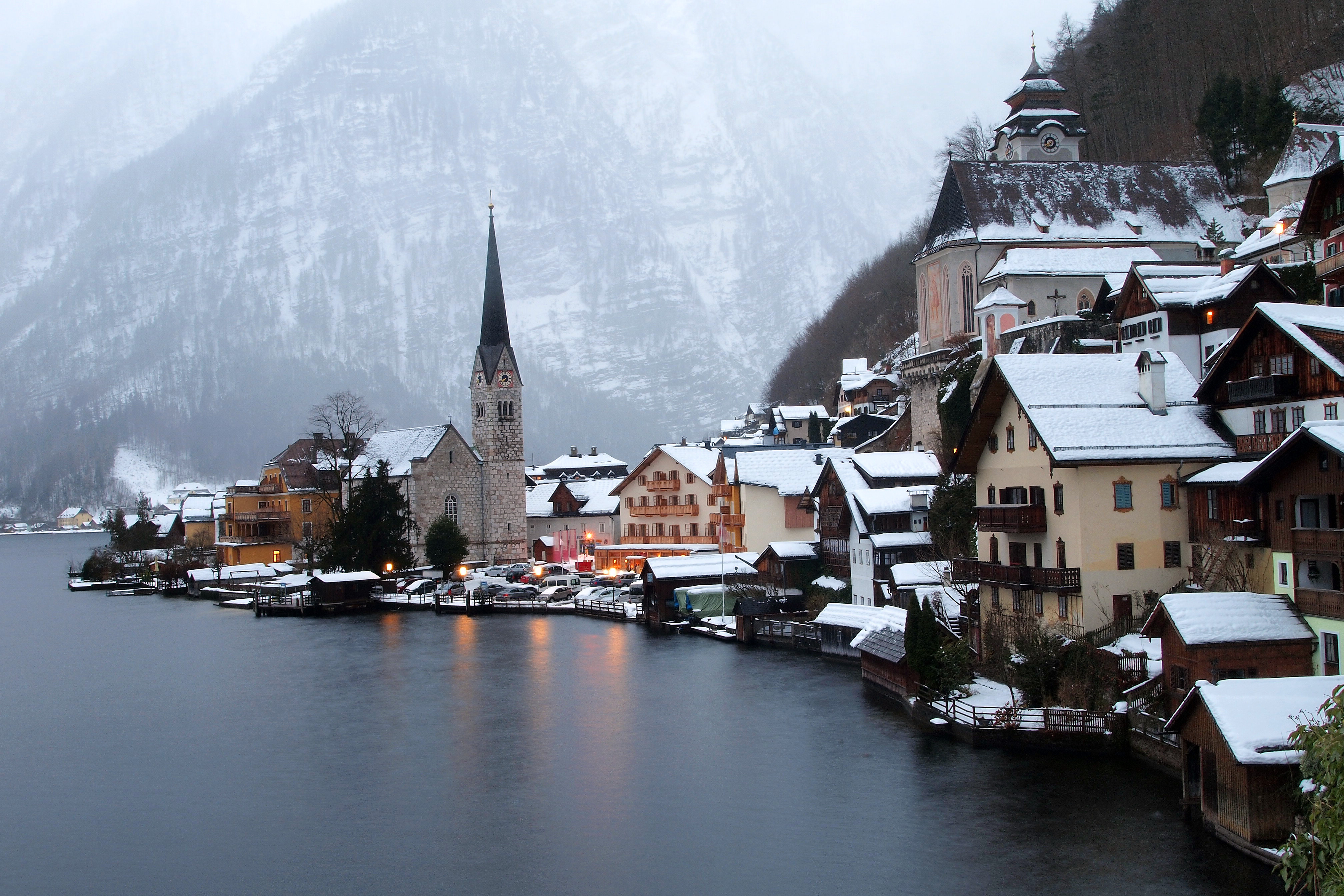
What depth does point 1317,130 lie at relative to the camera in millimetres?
54188

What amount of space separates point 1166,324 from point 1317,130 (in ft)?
76.2

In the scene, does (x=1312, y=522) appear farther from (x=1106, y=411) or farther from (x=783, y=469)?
(x=783, y=469)

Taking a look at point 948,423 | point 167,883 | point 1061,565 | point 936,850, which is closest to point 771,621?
point 948,423

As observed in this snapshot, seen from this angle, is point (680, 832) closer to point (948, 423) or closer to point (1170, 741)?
point (1170, 741)

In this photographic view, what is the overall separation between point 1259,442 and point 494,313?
235 ft

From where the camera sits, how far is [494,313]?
312 feet

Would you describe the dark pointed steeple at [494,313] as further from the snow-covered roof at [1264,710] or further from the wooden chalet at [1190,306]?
the snow-covered roof at [1264,710]

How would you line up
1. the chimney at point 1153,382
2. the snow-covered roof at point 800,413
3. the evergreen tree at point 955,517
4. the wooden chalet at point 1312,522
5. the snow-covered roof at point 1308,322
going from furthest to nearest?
the snow-covered roof at point 800,413 < the evergreen tree at point 955,517 < the chimney at point 1153,382 < the snow-covered roof at point 1308,322 < the wooden chalet at point 1312,522

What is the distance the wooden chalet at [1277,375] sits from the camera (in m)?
27.5

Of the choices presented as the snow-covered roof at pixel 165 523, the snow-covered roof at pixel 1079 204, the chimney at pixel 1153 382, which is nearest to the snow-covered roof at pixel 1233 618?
the chimney at pixel 1153 382

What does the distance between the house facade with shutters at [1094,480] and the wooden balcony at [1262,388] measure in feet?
4.36

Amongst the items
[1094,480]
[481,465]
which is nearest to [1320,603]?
[1094,480]

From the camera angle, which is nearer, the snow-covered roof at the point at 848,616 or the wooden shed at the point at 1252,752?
the wooden shed at the point at 1252,752

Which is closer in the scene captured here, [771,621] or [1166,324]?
[1166,324]
